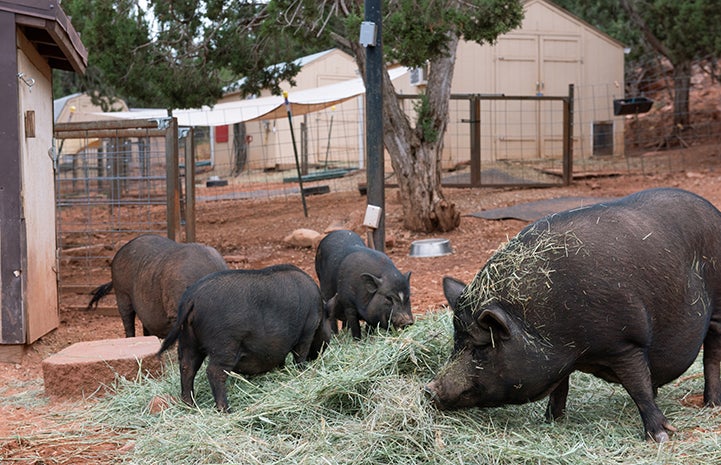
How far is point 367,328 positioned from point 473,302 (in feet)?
8.27

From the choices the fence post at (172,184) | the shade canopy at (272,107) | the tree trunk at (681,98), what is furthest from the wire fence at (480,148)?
the fence post at (172,184)

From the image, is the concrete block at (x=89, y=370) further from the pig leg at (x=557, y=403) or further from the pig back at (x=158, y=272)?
the pig leg at (x=557, y=403)

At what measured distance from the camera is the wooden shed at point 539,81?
20734mm

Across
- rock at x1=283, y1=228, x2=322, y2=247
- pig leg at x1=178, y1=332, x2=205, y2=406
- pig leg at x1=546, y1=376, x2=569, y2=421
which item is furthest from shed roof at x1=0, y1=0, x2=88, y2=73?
pig leg at x1=546, y1=376, x2=569, y2=421

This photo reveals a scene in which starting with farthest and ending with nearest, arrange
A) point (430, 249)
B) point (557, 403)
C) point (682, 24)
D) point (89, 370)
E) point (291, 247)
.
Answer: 1. point (682, 24)
2. point (291, 247)
3. point (430, 249)
4. point (89, 370)
5. point (557, 403)

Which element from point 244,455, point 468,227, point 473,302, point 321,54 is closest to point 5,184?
point 244,455

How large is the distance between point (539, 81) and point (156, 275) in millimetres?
16616

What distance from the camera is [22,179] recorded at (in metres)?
6.50

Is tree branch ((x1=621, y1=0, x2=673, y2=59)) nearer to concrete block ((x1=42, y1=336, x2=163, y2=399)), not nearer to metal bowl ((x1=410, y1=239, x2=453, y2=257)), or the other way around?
metal bowl ((x1=410, y1=239, x2=453, y2=257))

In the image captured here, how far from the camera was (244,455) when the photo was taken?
3896mm

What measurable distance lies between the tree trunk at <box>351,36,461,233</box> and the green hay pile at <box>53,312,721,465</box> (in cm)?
686

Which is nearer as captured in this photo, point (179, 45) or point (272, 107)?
point (179, 45)

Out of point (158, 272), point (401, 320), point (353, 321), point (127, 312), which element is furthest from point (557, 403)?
point (127, 312)

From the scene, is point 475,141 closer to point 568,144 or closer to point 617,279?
point 568,144
